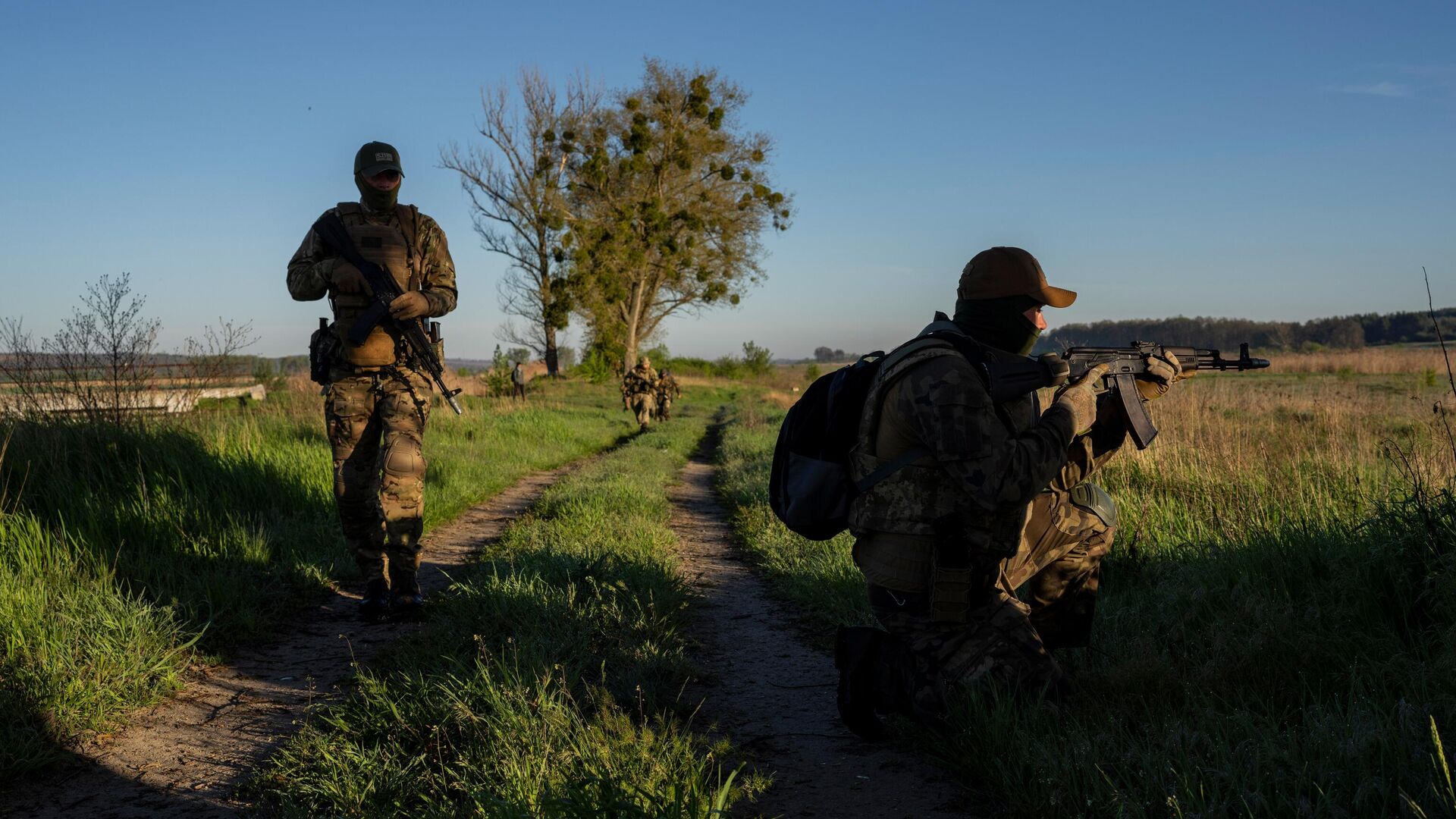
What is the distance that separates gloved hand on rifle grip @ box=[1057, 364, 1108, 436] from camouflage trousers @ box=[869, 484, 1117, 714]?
0.37 meters

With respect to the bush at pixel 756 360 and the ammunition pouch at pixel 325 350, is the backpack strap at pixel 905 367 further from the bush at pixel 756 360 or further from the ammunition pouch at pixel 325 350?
the bush at pixel 756 360

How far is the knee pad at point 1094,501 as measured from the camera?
12.6 ft

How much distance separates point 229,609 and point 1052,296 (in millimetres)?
4127

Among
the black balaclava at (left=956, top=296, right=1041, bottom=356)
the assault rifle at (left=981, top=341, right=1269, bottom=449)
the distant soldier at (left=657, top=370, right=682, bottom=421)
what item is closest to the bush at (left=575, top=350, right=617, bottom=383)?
the distant soldier at (left=657, top=370, right=682, bottom=421)

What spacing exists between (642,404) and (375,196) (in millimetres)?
13470

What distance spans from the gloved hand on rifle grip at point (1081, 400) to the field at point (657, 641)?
922 millimetres

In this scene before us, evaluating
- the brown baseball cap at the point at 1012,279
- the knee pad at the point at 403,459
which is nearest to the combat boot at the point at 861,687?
the brown baseball cap at the point at 1012,279

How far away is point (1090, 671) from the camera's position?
352cm

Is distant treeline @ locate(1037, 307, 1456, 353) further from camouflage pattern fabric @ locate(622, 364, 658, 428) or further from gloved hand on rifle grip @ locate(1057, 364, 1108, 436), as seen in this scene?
camouflage pattern fabric @ locate(622, 364, 658, 428)

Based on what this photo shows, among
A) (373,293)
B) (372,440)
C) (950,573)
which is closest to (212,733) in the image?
(372,440)

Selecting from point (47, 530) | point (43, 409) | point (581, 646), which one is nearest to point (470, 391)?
point (43, 409)

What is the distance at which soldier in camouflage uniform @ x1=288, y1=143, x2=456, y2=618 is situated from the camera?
16.8 ft

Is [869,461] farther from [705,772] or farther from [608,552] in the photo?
[608,552]

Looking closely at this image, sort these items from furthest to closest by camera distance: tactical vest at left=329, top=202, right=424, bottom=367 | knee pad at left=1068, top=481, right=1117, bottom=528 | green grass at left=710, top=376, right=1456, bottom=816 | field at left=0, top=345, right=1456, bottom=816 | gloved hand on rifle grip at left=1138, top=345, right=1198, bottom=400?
tactical vest at left=329, top=202, right=424, bottom=367 < gloved hand on rifle grip at left=1138, top=345, right=1198, bottom=400 < knee pad at left=1068, top=481, right=1117, bottom=528 < field at left=0, top=345, right=1456, bottom=816 < green grass at left=710, top=376, right=1456, bottom=816
